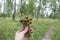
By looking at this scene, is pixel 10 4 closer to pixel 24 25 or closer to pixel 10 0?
pixel 10 0

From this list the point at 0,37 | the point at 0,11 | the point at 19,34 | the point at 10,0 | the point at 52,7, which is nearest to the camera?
the point at 19,34

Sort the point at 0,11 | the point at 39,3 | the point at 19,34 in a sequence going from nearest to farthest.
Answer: the point at 19,34 < the point at 39,3 < the point at 0,11

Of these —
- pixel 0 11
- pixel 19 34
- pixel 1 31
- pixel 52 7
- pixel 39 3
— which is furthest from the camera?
pixel 52 7

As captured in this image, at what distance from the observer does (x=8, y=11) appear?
35031 millimetres

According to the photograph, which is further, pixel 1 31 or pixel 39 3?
pixel 39 3

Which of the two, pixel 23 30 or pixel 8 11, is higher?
pixel 23 30

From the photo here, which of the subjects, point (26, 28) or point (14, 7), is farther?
point (14, 7)

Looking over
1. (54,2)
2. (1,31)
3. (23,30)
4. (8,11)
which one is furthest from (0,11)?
(23,30)

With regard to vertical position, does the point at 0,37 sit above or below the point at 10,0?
below

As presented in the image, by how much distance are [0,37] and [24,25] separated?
14308 mm

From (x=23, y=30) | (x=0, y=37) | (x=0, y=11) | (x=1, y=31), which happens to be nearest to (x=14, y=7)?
(x=0, y=11)

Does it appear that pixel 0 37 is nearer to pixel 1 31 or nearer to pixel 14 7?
pixel 1 31

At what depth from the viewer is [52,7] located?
43.0m

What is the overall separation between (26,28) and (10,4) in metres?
32.4
